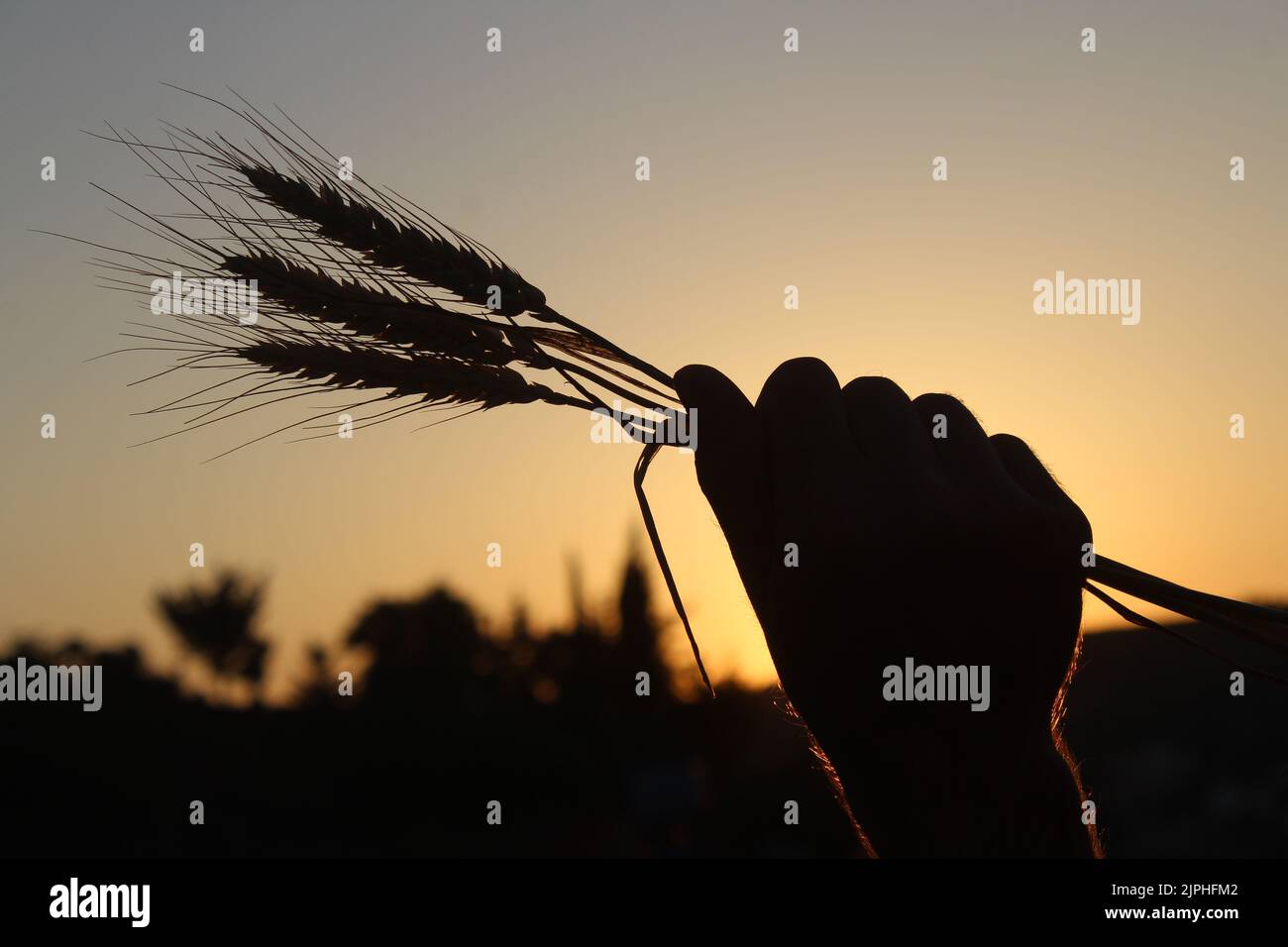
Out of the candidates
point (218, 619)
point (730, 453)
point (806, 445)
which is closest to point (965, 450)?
point (806, 445)

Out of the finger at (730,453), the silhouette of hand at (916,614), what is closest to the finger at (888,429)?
the silhouette of hand at (916,614)

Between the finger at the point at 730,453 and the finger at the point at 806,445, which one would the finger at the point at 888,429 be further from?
the finger at the point at 730,453

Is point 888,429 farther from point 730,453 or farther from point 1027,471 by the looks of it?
point 1027,471

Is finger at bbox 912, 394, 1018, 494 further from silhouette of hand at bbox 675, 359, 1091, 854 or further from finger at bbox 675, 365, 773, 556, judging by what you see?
finger at bbox 675, 365, 773, 556

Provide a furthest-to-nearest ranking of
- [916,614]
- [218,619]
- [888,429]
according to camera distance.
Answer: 1. [218,619]
2. [888,429]
3. [916,614]

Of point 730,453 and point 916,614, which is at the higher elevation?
point 730,453

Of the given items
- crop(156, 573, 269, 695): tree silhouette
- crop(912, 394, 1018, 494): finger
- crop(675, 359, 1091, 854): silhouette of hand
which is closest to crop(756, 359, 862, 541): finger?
crop(675, 359, 1091, 854): silhouette of hand
